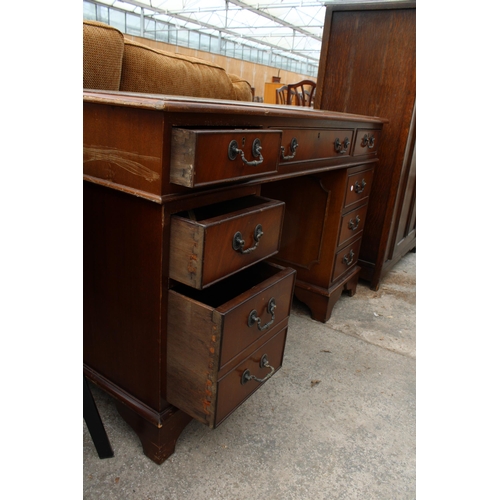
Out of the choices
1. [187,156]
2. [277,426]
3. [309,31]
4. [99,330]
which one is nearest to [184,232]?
[187,156]

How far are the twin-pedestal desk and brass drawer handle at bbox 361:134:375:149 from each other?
0.52m

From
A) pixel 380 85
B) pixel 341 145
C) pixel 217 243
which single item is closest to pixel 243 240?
pixel 217 243

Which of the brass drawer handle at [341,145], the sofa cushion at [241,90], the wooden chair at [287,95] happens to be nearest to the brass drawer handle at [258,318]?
the brass drawer handle at [341,145]

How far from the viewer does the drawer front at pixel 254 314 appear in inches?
34.2

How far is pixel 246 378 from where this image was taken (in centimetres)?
100

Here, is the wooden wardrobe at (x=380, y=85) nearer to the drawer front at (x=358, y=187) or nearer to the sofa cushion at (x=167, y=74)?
the drawer front at (x=358, y=187)

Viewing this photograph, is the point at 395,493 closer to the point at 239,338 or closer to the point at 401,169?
the point at 239,338

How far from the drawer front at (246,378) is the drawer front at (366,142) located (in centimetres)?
89

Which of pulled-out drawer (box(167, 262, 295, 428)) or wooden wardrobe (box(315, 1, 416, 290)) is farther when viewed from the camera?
wooden wardrobe (box(315, 1, 416, 290))

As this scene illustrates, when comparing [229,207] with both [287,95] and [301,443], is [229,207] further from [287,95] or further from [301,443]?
[287,95]

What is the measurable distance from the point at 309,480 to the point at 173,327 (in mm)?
519

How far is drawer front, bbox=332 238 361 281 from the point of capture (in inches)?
69.8

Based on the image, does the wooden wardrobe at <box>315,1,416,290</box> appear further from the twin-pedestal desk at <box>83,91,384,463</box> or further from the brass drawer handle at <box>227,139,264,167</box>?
the brass drawer handle at <box>227,139,264,167</box>

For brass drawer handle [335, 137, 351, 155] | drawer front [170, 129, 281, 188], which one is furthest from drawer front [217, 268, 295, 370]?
brass drawer handle [335, 137, 351, 155]
